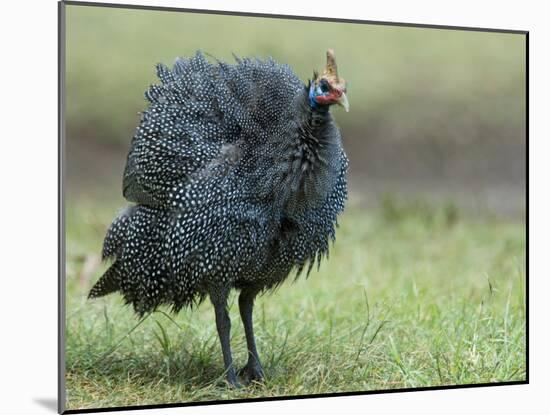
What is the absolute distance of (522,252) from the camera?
5.83 metres

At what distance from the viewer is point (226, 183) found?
3.87 m

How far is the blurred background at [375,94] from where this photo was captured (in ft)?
16.3

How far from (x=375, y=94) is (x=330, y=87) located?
94.7 inches

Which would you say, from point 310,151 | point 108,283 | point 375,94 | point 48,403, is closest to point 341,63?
point 375,94

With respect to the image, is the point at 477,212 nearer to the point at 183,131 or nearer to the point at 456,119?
the point at 456,119

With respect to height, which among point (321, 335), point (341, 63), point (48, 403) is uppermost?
point (341, 63)

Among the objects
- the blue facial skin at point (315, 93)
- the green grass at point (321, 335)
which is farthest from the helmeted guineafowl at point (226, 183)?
the green grass at point (321, 335)

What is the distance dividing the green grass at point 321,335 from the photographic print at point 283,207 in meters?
0.01

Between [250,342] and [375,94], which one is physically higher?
[375,94]

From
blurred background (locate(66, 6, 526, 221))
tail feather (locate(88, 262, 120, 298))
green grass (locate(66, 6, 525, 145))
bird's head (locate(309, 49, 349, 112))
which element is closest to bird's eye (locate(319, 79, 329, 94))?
bird's head (locate(309, 49, 349, 112))

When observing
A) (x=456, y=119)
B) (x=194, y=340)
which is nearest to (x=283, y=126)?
(x=194, y=340)

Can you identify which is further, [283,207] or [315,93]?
[283,207]

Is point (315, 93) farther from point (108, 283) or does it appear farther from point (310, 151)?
point (108, 283)

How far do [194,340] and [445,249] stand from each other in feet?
6.72
